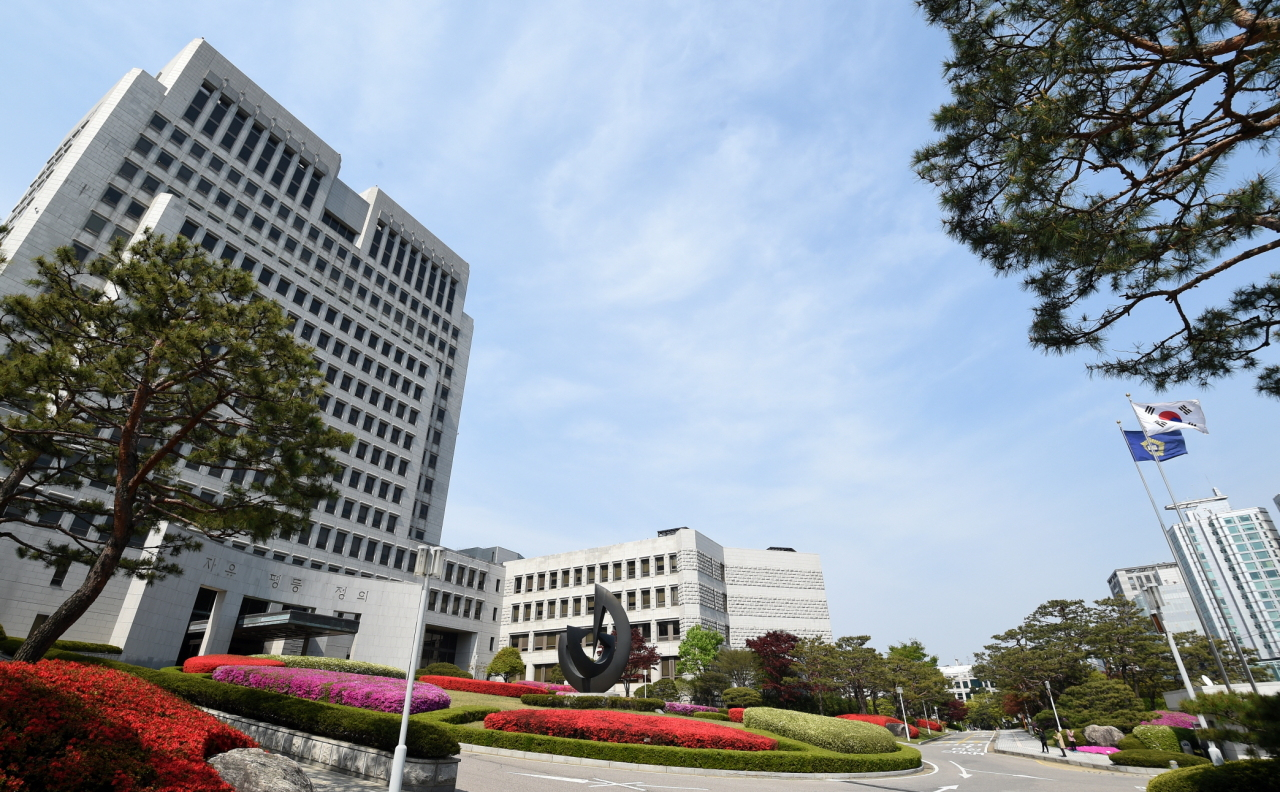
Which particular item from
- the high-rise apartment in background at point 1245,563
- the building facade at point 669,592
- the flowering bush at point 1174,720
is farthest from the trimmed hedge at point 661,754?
the high-rise apartment in background at point 1245,563

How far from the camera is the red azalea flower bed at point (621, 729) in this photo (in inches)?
733

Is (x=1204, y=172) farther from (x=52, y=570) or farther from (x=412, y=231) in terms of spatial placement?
(x=412, y=231)

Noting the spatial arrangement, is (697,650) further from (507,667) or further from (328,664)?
(328,664)

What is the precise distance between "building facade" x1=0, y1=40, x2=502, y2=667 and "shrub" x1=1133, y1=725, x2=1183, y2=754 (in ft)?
132

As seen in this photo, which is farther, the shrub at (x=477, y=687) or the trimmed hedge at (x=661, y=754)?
the shrub at (x=477, y=687)

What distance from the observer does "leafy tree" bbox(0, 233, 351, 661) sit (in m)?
13.3

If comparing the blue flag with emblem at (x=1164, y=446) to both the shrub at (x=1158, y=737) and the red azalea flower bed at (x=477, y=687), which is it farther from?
the red azalea flower bed at (x=477, y=687)

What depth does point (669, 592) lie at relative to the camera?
58719mm

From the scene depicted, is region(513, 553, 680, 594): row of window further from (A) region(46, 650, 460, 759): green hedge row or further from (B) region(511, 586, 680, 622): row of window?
(A) region(46, 650, 460, 759): green hedge row

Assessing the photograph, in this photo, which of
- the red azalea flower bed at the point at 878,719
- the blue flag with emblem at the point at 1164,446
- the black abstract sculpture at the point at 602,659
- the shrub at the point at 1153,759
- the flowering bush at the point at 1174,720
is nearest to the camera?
the blue flag with emblem at the point at 1164,446

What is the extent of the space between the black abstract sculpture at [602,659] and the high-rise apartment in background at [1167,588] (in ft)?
403

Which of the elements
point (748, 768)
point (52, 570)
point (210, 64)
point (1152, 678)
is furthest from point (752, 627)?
point (210, 64)

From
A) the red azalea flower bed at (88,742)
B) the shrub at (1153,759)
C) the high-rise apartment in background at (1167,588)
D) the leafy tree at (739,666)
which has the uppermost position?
the high-rise apartment in background at (1167,588)

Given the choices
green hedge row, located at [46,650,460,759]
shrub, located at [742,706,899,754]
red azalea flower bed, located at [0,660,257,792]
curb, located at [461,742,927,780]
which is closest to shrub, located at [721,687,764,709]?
shrub, located at [742,706,899,754]
